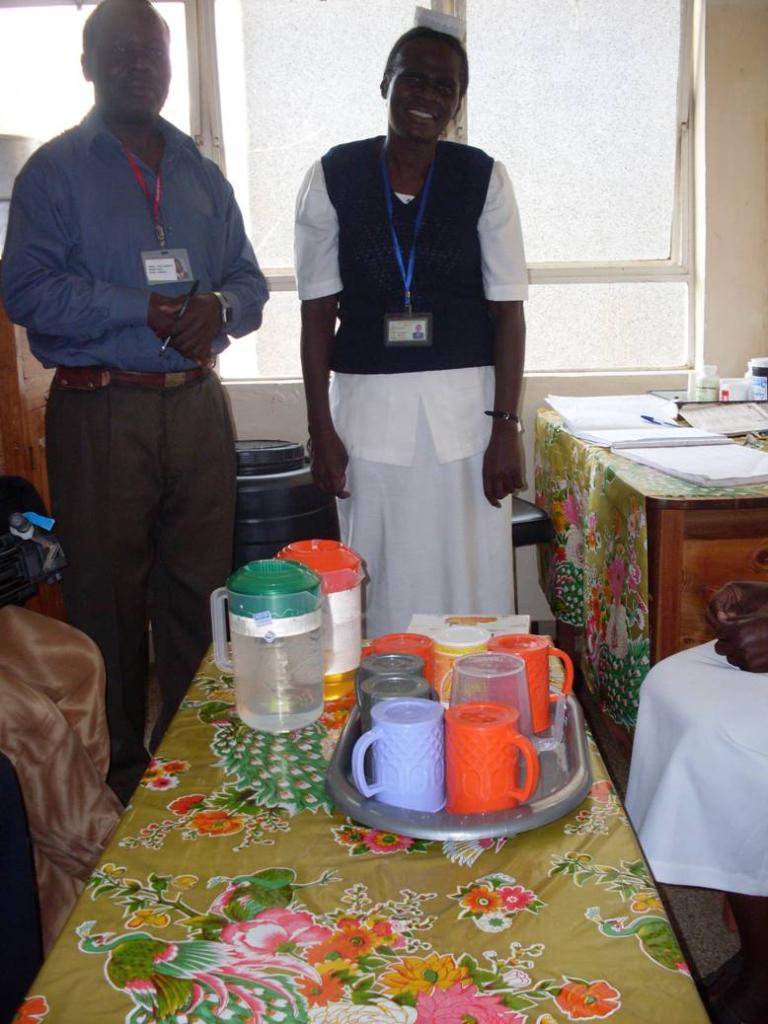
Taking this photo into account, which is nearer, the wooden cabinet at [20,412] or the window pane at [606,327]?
the wooden cabinet at [20,412]

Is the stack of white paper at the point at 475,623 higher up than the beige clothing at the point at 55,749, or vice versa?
the stack of white paper at the point at 475,623

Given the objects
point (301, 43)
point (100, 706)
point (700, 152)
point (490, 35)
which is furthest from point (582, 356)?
point (100, 706)

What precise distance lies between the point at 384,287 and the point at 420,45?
0.47m

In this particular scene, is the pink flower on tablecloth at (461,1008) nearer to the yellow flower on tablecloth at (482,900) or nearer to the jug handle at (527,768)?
the yellow flower on tablecloth at (482,900)

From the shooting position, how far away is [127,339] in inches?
78.6

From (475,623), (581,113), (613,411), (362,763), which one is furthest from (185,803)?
(581,113)

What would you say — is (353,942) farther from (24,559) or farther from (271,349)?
(271,349)

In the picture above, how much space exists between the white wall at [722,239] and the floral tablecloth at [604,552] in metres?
0.46

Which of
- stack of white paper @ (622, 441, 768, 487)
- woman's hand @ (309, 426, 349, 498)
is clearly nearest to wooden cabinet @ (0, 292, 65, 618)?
woman's hand @ (309, 426, 349, 498)

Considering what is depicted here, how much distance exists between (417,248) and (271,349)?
1.38m

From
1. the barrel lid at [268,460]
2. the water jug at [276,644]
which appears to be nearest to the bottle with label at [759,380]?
the barrel lid at [268,460]

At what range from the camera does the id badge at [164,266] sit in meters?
2.03

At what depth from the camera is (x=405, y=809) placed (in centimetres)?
91

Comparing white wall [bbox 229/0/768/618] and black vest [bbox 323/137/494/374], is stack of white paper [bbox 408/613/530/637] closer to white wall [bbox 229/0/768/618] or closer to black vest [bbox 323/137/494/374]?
black vest [bbox 323/137/494/374]
